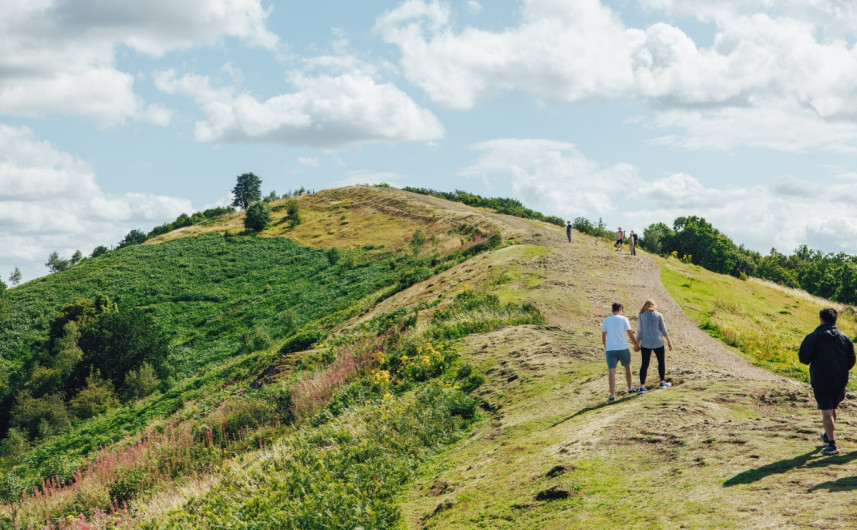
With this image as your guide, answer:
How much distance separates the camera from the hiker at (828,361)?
880cm

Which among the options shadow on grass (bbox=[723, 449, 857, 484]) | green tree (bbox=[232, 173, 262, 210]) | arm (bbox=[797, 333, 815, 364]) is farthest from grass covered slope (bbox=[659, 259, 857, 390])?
green tree (bbox=[232, 173, 262, 210])

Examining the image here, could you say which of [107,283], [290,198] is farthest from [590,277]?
[290,198]

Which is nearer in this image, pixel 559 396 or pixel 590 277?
pixel 559 396

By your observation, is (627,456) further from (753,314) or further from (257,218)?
(257,218)

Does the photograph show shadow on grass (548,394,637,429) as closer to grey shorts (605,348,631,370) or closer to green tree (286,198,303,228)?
grey shorts (605,348,631,370)

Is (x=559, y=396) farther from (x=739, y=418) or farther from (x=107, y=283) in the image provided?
(x=107, y=283)

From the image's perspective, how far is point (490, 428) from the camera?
12.6 m

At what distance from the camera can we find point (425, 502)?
984 centimetres

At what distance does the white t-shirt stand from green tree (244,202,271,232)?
7687cm

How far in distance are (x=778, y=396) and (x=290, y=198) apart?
306 feet

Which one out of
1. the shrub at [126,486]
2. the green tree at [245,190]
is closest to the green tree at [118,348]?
the shrub at [126,486]

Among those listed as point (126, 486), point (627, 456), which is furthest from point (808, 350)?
point (126, 486)

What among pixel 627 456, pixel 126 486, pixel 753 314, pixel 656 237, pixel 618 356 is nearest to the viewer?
pixel 627 456

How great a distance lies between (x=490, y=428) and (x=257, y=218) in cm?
7657
